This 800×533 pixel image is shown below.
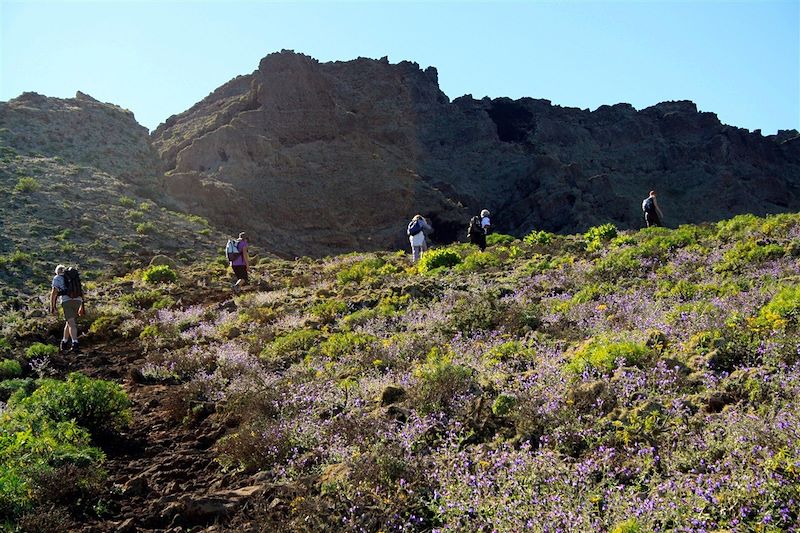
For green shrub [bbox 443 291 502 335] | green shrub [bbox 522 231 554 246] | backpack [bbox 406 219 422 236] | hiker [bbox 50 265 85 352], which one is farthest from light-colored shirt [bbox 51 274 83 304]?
green shrub [bbox 522 231 554 246]

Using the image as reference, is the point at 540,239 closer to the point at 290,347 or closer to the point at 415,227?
the point at 415,227

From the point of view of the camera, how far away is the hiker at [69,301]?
13.2m

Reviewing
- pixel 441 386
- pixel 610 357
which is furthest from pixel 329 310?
pixel 610 357

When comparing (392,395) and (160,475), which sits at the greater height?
(392,395)

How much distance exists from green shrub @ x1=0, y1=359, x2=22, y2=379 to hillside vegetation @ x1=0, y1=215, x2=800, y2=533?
0.14 ft

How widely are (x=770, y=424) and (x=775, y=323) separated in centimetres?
206

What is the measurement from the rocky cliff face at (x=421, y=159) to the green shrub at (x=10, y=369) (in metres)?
33.0

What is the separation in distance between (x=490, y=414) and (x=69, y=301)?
A: 35.8ft

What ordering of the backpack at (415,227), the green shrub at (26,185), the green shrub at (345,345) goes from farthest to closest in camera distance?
1. the green shrub at (26,185)
2. the backpack at (415,227)
3. the green shrub at (345,345)

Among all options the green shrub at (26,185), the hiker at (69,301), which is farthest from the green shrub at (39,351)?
the green shrub at (26,185)

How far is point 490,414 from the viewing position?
581cm

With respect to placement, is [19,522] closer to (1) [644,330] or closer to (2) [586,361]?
(2) [586,361]

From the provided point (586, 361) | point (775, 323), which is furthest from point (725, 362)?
point (586, 361)

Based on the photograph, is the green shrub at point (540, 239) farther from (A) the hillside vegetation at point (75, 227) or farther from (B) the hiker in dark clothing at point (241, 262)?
(A) the hillside vegetation at point (75, 227)
